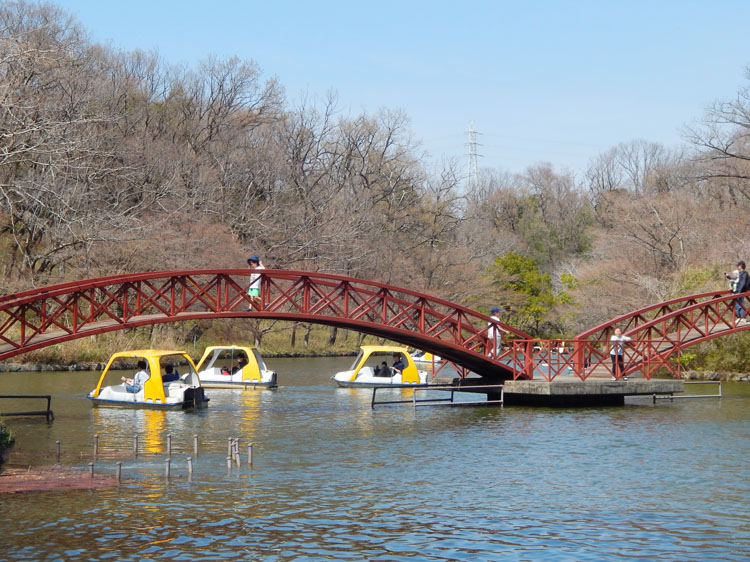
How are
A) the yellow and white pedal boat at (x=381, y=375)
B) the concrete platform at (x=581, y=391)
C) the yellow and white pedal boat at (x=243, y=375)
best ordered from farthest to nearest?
the yellow and white pedal boat at (x=381, y=375) → the yellow and white pedal boat at (x=243, y=375) → the concrete platform at (x=581, y=391)

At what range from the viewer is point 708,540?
52.6 ft

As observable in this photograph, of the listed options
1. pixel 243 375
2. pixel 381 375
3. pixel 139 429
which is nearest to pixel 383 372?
pixel 381 375

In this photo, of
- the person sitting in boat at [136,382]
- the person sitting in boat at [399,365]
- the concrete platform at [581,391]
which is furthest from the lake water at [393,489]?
the person sitting in boat at [399,365]

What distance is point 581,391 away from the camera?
35219mm

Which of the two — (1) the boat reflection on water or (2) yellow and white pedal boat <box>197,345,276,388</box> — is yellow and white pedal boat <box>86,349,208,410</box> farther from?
(2) yellow and white pedal boat <box>197,345,276,388</box>

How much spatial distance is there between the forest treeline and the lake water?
2018 centimetres

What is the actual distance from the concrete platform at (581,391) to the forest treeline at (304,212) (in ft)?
54.1

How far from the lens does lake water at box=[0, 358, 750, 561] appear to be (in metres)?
15.6

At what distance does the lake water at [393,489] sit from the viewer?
1559 cm

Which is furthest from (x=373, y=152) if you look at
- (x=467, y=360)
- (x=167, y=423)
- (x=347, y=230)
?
(x=167, y=423)

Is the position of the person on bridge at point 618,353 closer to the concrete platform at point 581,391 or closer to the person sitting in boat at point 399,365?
the concrete platform at point 581,391

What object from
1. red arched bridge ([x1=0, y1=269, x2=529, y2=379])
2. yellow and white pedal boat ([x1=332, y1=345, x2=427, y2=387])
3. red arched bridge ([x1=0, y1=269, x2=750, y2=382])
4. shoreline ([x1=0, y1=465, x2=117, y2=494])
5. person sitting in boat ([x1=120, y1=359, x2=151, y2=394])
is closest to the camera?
shoreline ([x1=0, y1=465, x2=117, y2=494])

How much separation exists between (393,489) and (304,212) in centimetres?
5773

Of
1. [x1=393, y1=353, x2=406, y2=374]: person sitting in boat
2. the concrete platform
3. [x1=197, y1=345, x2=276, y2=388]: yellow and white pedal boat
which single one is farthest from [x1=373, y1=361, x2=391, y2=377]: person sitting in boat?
the concrete platform
